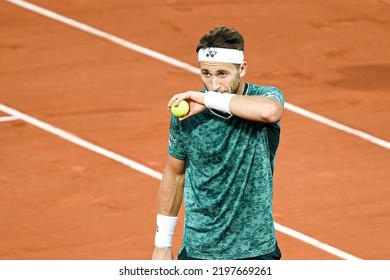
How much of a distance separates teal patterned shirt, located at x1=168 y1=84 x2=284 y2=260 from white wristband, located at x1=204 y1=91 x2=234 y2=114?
0.57 feet

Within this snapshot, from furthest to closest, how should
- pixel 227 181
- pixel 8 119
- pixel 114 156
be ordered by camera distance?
pixel 8 119 → pixel 114 156 → pixel 227 181

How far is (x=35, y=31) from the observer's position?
53.7ft

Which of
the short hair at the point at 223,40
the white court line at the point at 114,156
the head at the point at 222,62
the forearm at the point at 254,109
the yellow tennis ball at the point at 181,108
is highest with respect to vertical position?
the short hair at the point at 223,40

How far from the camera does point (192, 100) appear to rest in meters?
6.60

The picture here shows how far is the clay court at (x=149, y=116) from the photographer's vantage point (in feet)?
36.9

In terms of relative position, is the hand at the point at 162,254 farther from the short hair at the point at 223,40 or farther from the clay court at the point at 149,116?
the clay court at the point at 149,116

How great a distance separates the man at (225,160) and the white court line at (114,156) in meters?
4.04

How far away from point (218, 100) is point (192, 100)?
0.65 ft

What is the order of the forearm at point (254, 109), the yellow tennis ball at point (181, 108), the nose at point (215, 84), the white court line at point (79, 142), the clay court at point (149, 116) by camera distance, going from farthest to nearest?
the white court line at point (79, 142) < the clay court at point (149, 116) < the nose at point (215, 84) < the yellow tennis ball at point (181, 108) < the forearm at point (254, 109)

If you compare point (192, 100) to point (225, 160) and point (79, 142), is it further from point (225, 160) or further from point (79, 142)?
point (79, 142)

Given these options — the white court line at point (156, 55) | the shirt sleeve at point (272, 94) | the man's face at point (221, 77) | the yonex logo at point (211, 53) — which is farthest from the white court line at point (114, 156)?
the yonex logo at point (211, 53)

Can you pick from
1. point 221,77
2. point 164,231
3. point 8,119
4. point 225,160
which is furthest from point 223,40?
point 8,119

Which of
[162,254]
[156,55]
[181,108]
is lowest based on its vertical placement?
[156,55]

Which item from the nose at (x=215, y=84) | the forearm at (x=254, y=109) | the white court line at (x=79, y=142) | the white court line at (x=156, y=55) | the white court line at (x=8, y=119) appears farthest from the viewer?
the white court line at (x=8, y=119)
